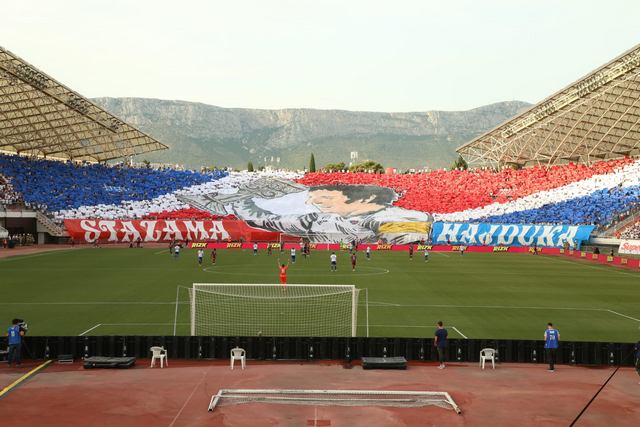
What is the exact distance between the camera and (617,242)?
66.4 metres

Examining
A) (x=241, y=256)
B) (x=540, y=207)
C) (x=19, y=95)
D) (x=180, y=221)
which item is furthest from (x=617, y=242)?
(x=19, y=95)

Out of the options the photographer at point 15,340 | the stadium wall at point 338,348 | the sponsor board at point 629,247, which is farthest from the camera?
the sponsor board at point 629,247

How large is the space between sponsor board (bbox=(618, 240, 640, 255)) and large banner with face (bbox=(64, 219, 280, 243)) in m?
39.1

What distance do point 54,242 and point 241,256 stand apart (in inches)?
1121

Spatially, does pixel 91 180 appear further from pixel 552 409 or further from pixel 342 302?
pixel 552 409

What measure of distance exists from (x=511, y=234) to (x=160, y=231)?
43119 mm

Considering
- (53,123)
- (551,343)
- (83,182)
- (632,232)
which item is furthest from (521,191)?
(551,343)

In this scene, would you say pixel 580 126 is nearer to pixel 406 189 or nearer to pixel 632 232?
pixel 406 189

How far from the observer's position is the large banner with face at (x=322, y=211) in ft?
254

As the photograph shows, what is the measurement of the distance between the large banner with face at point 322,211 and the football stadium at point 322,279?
1.32ft

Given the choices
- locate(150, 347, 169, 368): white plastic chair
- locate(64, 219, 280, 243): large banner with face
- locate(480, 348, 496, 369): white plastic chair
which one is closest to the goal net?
locate(480, 348, 496, 369): white plastic chair

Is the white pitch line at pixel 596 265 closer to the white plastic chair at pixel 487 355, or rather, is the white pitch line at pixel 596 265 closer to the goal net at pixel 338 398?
the white plastic chair at pixel 487 355

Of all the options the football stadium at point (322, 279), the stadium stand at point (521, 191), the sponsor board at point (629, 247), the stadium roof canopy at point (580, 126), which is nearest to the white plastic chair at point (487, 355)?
the football stadium at point (322, 279)

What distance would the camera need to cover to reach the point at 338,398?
16844 millimetres
